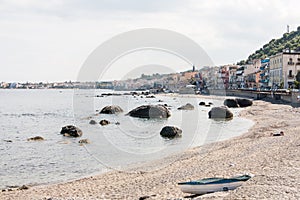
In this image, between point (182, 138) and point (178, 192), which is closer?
point (178, 192)

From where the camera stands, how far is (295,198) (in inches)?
357

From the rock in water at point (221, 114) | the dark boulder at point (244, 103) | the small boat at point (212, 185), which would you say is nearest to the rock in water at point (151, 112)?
the rock in water at point (221, 114)

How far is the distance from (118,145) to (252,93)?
224 feet

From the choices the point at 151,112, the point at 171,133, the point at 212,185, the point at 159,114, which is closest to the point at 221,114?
the point at 159,114

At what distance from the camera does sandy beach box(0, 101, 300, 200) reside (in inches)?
407

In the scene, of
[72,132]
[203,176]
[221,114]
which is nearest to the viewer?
[203,176]

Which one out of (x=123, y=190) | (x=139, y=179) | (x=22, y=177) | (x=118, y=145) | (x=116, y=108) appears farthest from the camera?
(x=116, y=108)

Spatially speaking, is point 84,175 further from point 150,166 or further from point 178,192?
point 178,192

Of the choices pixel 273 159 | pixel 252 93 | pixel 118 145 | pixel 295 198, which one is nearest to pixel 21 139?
pixel 118 145

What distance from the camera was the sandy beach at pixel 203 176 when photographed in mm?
10328

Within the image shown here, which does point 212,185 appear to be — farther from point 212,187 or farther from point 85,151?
point 85,151

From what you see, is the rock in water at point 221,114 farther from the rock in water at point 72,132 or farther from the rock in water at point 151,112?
the rock in water at point 72,132

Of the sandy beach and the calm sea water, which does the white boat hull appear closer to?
the sandy beach

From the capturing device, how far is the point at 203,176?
1455 cm
